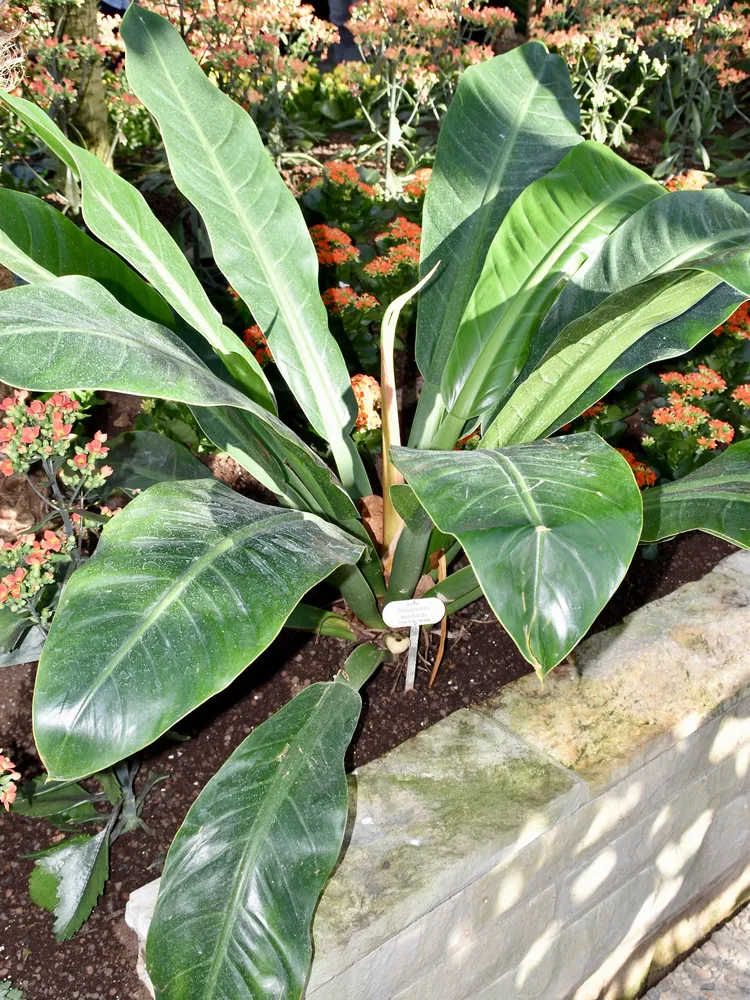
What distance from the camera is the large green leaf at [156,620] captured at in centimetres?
96

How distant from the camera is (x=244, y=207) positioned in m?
1.68

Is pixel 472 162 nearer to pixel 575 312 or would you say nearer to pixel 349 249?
pixel 575 312

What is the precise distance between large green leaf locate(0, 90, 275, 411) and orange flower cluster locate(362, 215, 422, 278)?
2.82ft

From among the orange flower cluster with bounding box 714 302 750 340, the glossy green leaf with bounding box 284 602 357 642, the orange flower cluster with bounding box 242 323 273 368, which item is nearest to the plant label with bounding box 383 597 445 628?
the glossy green leaf with bounding box 284 602 357 642

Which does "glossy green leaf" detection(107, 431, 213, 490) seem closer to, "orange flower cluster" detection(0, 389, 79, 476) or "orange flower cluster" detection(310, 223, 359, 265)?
"orange flower cluster" detection(0, 389, 79, 476)

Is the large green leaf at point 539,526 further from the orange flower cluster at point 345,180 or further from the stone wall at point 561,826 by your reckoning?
the orange flower cluster at point 345,180

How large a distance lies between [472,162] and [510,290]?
13.8 inches

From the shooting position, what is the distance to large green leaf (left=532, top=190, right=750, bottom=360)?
1.50m

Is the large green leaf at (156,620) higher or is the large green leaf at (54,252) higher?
the large green leaf at (54,252)

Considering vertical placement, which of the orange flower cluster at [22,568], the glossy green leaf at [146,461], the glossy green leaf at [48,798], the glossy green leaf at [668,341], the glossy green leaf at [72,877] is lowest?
the glossy green leaf at [72,877]

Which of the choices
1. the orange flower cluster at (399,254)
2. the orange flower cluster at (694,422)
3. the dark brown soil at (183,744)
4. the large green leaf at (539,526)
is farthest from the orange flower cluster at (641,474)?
the large green leaf at (539,526)

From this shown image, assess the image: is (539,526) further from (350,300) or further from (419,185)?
A: (419,185)

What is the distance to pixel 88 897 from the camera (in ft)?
4.43

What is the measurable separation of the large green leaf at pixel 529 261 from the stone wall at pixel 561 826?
579 mm
